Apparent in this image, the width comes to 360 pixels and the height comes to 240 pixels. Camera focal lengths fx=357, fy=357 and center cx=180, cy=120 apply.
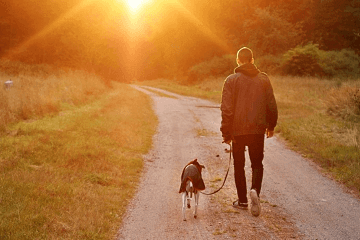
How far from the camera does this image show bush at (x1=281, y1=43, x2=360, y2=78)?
116ft

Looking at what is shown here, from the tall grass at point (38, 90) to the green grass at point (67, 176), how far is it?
85 cm

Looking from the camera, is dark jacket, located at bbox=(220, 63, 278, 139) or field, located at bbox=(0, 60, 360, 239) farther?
dark jacket, located at bbox=(220, 63, 278, 139)

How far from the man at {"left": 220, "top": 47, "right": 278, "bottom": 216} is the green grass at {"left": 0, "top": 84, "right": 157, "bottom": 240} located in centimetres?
218

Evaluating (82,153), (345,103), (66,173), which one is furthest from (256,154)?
(345,103)

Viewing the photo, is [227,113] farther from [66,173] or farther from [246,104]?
[66,173]

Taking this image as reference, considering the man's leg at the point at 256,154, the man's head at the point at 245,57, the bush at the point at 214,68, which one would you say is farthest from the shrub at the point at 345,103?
the bush at the point at 214,68

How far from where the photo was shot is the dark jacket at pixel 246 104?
539 cm

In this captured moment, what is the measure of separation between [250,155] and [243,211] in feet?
3.05

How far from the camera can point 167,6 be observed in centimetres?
6612

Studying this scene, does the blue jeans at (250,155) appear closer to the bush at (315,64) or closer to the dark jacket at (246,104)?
the dark jacket at (246,104)

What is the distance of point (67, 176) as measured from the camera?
7.11 meters

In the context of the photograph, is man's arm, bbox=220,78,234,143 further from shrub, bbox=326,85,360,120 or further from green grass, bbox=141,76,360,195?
shrub, bbox=326,85,360,120

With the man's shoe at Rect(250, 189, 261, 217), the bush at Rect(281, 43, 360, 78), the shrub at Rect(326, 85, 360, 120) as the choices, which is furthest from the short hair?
the bush at Rect(281, 43, 360, 78)

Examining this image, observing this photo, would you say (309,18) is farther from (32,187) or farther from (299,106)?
(32,187)
